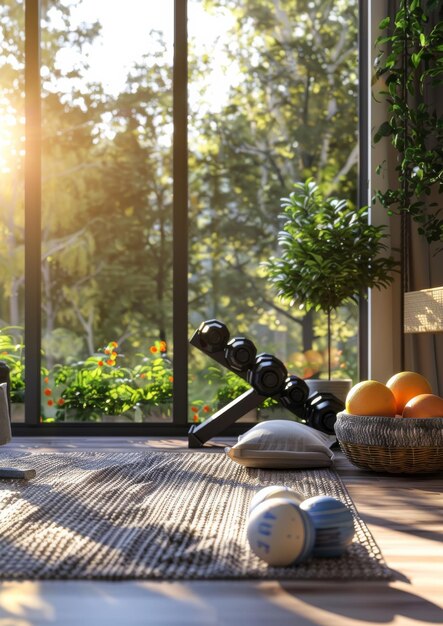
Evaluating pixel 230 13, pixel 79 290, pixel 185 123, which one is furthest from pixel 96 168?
pixel 185 123

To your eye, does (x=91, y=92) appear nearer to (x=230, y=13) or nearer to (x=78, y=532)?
(x=230, y=13)

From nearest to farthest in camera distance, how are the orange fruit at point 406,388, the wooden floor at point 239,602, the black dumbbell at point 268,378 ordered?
the wooden floor at point 239,602, the orange fruit at point 406,388, the black dumbbell at point 268,378

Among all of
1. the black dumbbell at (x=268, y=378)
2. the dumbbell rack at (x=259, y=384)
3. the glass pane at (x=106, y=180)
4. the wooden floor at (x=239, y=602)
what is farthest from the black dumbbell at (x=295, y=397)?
the glass pane at (x=106, y=180)

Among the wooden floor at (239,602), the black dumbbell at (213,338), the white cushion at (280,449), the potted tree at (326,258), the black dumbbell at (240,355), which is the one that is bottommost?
the wooden floor at (239,602)

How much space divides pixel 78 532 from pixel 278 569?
52 cm

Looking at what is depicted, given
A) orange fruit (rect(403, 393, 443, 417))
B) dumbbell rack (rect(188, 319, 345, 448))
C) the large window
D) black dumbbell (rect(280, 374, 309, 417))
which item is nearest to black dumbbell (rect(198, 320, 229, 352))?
dumbbell rack (rect(188, 319, 345, 448))

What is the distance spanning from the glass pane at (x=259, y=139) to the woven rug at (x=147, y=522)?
3291mm

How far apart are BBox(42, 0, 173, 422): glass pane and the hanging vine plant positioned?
2.50 metres

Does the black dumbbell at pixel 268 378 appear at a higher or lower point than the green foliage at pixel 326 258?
lower

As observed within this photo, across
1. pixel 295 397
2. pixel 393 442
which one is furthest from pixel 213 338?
pixel 393 442

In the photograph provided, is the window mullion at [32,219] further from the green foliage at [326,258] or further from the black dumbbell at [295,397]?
the black dumbbell at [295,397]

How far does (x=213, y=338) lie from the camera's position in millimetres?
3590

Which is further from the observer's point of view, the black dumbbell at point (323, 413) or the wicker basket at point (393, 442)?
the black dumbbell at point (323, 413)

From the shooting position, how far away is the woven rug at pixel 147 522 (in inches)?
64.8
